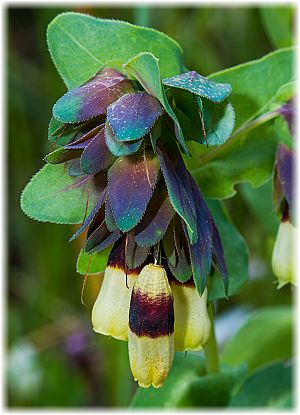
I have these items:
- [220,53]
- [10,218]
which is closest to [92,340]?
[10,218]

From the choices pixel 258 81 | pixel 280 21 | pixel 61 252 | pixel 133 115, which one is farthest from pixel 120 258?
pixel 61 252

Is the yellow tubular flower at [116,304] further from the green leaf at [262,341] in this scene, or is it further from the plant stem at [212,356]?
the green leaf at [262,341]

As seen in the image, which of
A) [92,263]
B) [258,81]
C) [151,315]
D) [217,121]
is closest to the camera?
[151,315]

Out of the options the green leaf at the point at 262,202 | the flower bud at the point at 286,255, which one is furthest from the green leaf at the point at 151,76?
the green leaf at the point at 262,202

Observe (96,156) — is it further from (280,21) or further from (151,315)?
(280,21)

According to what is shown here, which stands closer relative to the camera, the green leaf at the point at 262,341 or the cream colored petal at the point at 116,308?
the cream colored petal at the point at 116,308

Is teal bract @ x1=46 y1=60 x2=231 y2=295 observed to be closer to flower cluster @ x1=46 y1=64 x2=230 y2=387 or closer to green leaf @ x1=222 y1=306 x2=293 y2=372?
flower cluster @ x1=46 y1=64 x2=230 y2=387

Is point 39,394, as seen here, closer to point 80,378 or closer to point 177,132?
point 80,378
